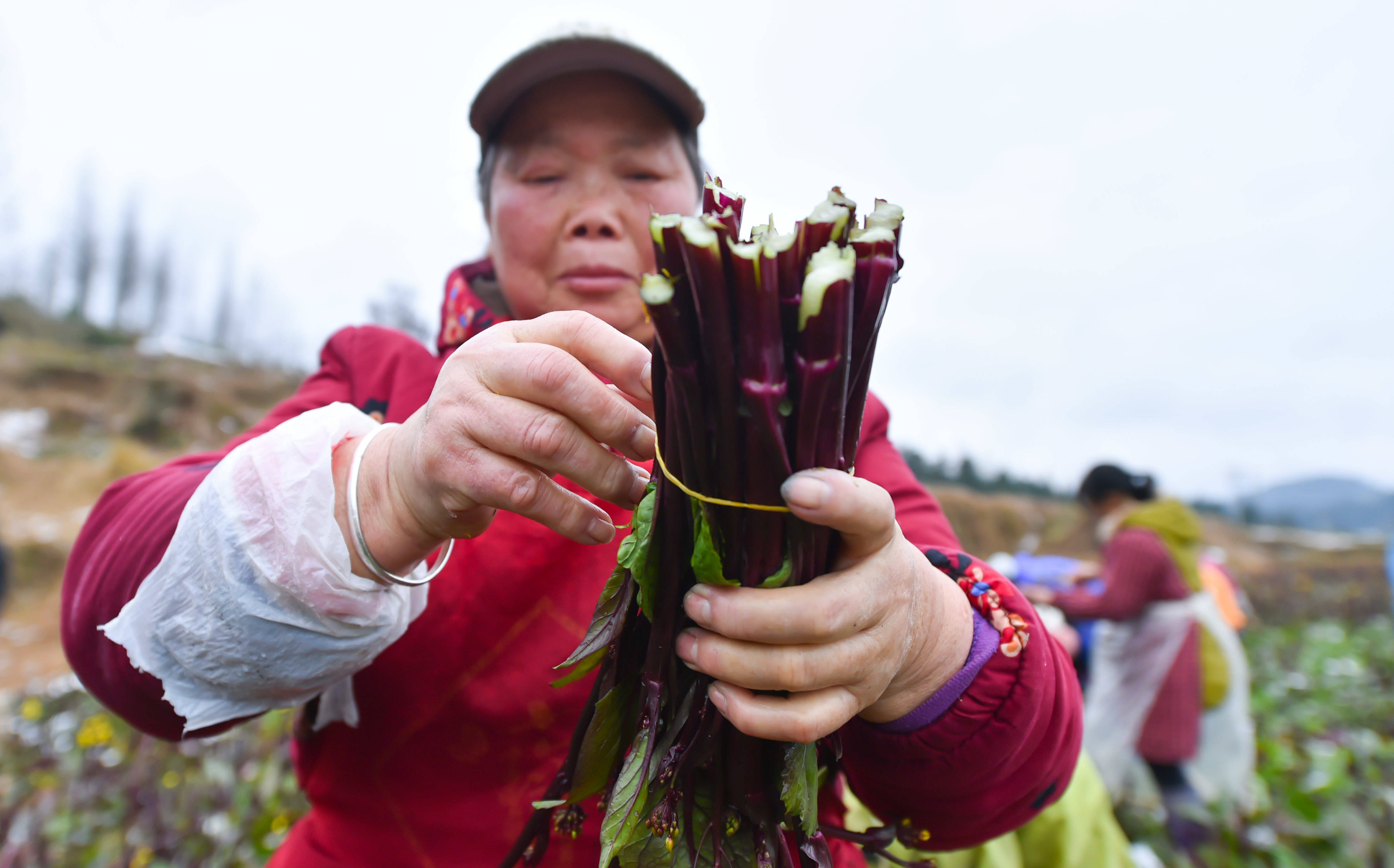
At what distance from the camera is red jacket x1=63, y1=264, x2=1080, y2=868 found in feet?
3.69

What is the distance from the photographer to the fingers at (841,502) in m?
0.80

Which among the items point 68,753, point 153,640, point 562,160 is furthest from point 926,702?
point 68,753

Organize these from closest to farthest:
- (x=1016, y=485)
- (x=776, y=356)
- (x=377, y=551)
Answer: (x=776, y=356), (x=377, y=551), (x=1016, y=485)

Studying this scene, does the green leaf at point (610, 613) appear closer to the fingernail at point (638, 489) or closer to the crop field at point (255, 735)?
the fingernail at point (638, 489)

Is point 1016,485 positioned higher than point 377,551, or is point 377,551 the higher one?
point 377,551

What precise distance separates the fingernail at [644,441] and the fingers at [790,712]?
1.15 ft

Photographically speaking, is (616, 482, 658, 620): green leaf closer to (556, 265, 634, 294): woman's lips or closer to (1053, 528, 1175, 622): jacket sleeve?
(556, 265, 634, 294): woman's lips

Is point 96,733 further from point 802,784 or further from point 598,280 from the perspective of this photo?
point 802,784

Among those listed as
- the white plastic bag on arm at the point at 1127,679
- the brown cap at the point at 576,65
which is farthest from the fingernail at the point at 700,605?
the white plastic bag on arm at the point at 1127,679

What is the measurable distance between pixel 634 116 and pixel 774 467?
3.68 feet

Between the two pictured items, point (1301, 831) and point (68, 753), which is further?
point (68, 753)

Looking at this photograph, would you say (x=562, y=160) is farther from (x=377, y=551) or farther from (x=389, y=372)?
(x=377, y=551)

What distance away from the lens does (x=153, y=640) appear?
1.09 meters

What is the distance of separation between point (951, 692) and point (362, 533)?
95 centimetres
